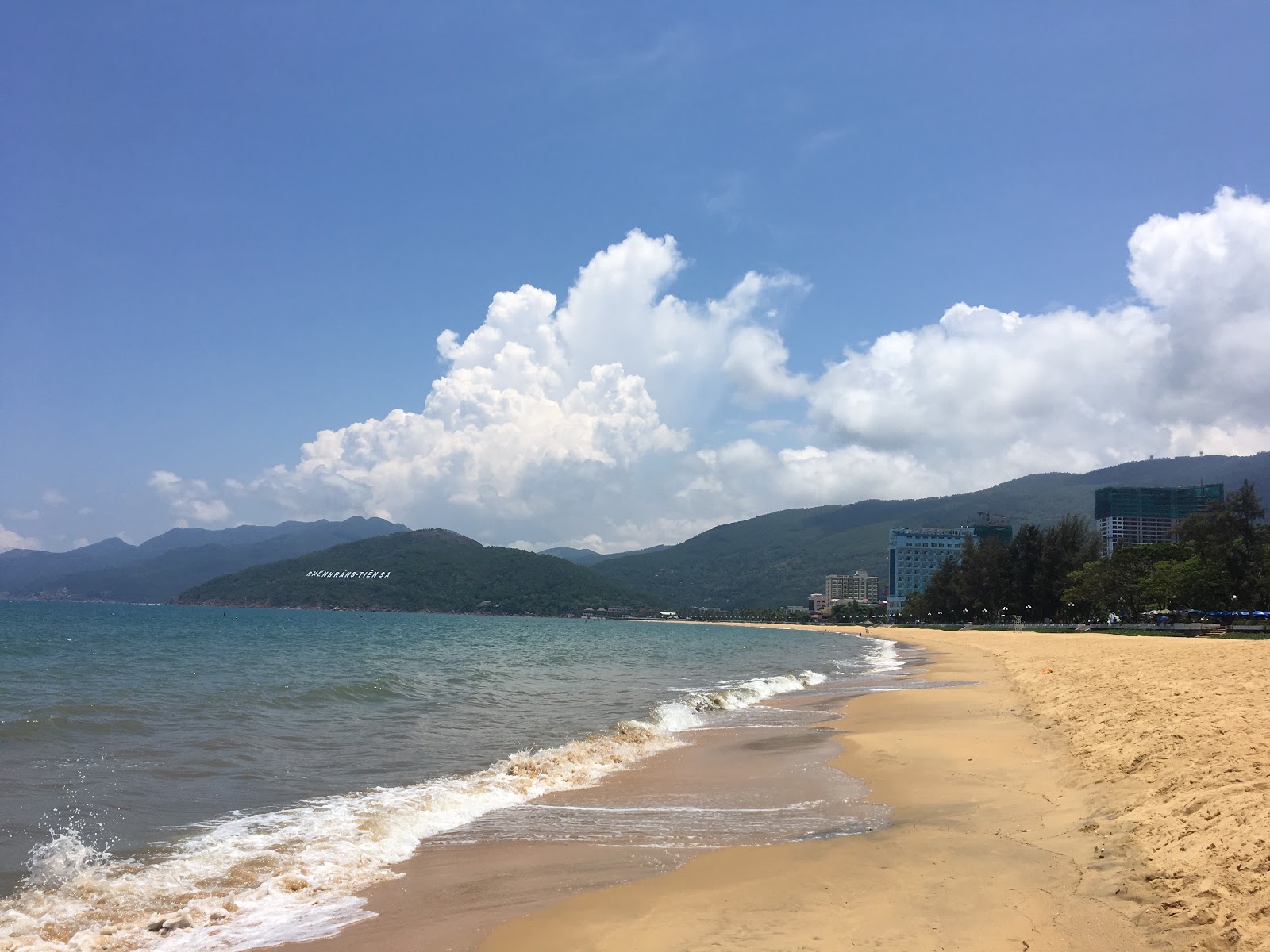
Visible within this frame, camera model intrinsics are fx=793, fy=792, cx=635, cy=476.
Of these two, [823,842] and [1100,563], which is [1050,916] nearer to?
[823,842]

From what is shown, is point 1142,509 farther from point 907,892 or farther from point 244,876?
point 244,876

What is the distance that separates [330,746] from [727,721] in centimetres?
938

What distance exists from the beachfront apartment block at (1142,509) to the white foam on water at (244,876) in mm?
184409


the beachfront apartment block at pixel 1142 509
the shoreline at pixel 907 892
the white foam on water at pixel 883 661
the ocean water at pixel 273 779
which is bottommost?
the white foam on water at pixel 883 661

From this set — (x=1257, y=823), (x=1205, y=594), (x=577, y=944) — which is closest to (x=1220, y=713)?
(x=1257, y=823)

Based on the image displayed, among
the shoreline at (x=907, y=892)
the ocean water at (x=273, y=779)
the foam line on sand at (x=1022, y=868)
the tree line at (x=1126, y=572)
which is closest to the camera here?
the foam line on sand at (x=1022, y=868)

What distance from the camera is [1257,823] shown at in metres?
5.87

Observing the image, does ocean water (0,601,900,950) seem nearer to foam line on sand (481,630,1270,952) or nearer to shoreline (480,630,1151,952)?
shoreline (480,630,1151,952)

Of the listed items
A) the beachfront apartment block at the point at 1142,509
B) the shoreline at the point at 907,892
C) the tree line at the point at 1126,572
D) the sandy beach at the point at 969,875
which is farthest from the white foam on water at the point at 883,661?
the beachfront apartment block at the point at 1142,509

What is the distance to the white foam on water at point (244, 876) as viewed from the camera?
631 centimetres

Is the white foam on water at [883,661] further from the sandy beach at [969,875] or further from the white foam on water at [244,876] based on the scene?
the white foam on water at [244,876]

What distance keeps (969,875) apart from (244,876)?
662 cm

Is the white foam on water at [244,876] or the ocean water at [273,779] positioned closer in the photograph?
the white foam on water at [244,876]

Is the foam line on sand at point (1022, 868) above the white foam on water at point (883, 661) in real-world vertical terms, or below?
above
